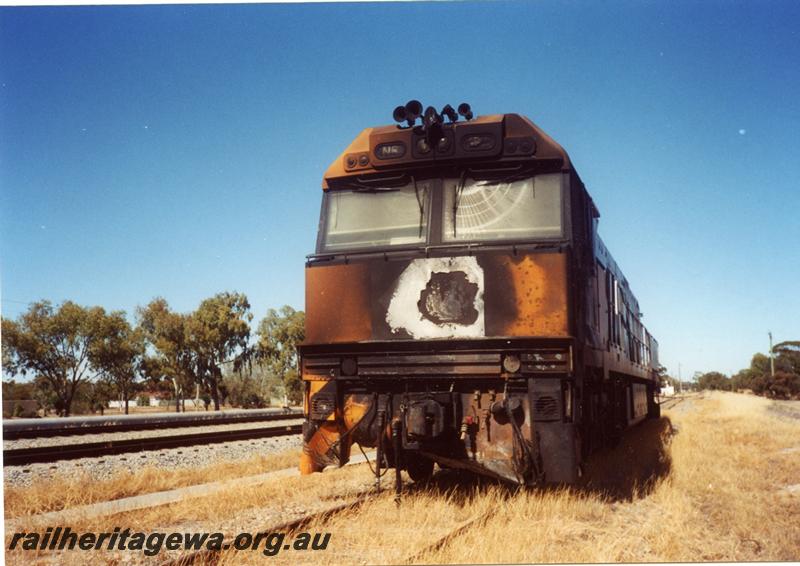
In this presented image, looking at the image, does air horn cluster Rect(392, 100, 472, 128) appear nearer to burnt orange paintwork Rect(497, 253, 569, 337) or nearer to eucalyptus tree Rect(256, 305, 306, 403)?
burnt orange paintwork Rect(497, 253, 569, 337)

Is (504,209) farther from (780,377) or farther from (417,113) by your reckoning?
(780,377)

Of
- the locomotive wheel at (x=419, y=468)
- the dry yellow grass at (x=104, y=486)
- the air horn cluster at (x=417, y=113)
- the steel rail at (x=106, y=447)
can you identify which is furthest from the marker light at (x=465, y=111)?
the steel rail at (x=106, y=447)

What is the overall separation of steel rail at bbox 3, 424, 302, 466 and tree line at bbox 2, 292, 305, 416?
4124mm

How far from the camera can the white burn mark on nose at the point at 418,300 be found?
6.01m

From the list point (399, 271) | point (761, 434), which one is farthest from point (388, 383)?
point (761, 434)

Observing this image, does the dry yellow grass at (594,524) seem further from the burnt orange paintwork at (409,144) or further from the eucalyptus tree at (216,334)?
the eucalyptus tree at (216,334)

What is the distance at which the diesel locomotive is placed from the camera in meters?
5.86

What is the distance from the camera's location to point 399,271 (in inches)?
247

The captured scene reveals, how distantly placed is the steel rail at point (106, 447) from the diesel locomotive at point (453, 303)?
612 cm

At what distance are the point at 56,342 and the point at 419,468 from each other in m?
21.8

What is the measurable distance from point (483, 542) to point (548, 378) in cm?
144

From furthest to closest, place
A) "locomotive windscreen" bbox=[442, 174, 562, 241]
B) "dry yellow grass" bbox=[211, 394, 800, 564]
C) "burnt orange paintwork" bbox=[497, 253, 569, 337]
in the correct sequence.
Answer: "locomotive windscreen" bbox=[442, 174, 562, 241]
"burnt orange paintwork" bbox=[497, 253, 569, 337]
"dry yellow grass" bbox=[211, 394, 800, 564]

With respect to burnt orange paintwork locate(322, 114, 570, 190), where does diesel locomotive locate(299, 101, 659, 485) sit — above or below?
below

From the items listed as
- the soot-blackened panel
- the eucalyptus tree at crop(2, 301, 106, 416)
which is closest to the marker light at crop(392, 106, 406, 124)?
the soot-blackened panel
